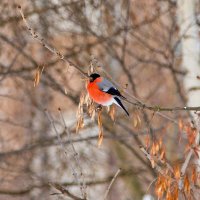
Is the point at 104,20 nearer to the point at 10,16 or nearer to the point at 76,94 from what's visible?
the point at 76,94

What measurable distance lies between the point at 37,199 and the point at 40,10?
9.71ft

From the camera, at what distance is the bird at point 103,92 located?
4.10 metres

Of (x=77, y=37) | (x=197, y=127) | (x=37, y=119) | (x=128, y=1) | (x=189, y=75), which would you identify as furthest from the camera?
(x=37, y=119)

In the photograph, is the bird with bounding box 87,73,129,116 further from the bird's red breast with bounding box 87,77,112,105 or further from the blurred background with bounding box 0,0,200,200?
the blurred background with bounding box 0,0,200,200

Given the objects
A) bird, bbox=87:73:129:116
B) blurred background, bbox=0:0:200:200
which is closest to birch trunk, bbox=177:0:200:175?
blurred background, bbox=0:0:200:200

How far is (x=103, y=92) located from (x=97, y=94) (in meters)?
0.08

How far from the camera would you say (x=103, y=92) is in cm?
430

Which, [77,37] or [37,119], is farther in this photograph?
[37,119]

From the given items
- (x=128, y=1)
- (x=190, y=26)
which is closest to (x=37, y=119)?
(x=128, y=1)

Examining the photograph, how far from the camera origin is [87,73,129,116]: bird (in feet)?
13.5

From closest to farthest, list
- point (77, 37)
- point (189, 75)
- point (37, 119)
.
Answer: point (189, 75), point (77, 37), point (37, 119)

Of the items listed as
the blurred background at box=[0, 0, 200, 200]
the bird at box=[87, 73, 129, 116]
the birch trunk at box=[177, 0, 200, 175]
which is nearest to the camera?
the bird at box=[87, 73, 129, 116]

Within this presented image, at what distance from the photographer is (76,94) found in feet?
25.9

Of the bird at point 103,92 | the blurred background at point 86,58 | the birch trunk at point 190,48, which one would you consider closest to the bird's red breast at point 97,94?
the bird at point 103,92
